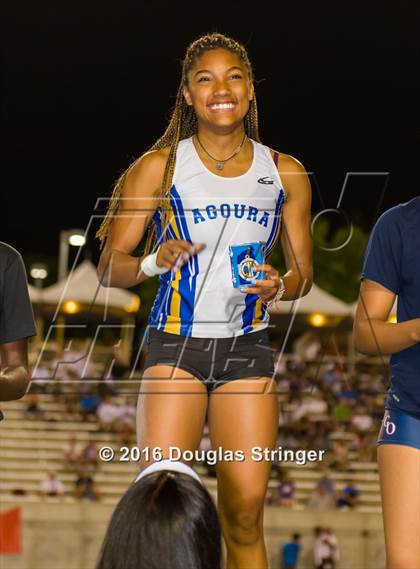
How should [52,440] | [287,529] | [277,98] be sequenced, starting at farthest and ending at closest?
[277,98] < [52,440] < [287,529]

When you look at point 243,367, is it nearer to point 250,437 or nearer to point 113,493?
point 250,437

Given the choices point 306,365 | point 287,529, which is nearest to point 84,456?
point 287,529

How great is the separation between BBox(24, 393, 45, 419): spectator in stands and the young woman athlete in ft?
49.3

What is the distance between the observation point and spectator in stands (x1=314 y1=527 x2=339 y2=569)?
16.8 m

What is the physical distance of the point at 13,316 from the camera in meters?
4.74

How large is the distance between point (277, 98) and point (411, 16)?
15.4 ft

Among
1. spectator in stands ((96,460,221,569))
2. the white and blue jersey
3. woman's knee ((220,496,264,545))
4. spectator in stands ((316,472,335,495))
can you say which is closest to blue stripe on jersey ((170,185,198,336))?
the white and blue jersey

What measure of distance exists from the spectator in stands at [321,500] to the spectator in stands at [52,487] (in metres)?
3.86

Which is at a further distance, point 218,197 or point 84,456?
point 84,456

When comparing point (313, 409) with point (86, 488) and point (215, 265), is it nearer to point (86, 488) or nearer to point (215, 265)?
point (86, 488)

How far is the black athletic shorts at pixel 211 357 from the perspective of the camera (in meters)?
4.91

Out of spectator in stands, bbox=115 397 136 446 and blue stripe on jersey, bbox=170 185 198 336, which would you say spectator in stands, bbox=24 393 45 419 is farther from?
blue stripe on jersey, bbox=170 185 198 336

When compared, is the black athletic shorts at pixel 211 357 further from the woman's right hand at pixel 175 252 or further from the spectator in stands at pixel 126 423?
the spectator in stands at pixel 126 423

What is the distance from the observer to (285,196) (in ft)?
17.2
